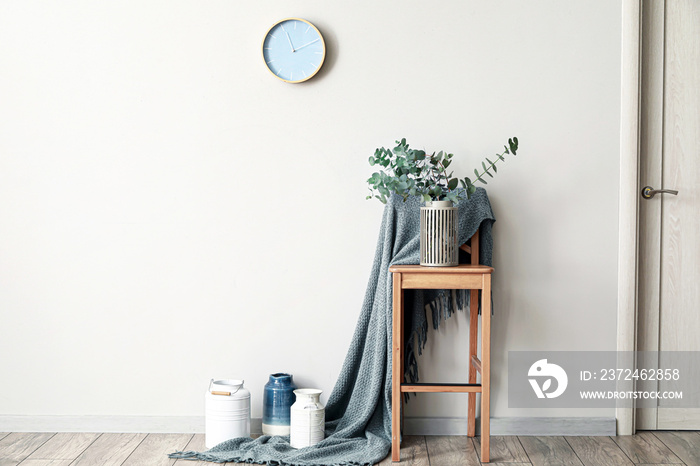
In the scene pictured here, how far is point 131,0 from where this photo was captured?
2338 mm

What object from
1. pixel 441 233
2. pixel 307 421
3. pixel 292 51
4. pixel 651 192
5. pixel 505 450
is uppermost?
pixel 292 51

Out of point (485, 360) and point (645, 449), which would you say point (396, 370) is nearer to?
point (485, 360)

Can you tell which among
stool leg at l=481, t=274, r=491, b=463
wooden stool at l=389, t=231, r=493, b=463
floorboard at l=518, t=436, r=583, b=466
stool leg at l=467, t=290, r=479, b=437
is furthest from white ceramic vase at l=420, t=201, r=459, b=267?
floorboard at l=518, t=436, r=583, b=466

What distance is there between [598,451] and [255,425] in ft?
3.98

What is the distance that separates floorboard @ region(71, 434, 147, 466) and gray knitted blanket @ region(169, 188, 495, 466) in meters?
0.20

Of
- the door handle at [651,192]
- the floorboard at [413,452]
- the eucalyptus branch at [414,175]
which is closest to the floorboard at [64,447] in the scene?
the floorboard at [413,452]

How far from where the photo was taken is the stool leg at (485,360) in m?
2.03

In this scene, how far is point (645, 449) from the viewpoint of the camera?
2.20 m

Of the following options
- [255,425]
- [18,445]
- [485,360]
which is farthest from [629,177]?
[18,445]

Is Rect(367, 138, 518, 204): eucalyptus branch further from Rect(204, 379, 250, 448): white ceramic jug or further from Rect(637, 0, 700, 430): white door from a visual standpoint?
Rect(204, 379, 250, 448): white ceramic jug

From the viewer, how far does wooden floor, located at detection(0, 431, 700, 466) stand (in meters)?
2.07

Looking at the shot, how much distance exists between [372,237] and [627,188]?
0.94 metres

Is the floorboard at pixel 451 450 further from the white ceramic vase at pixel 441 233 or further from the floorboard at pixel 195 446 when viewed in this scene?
the floorboard at pixel 195 446

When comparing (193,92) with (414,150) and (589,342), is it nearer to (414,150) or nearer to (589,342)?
(414,150)
